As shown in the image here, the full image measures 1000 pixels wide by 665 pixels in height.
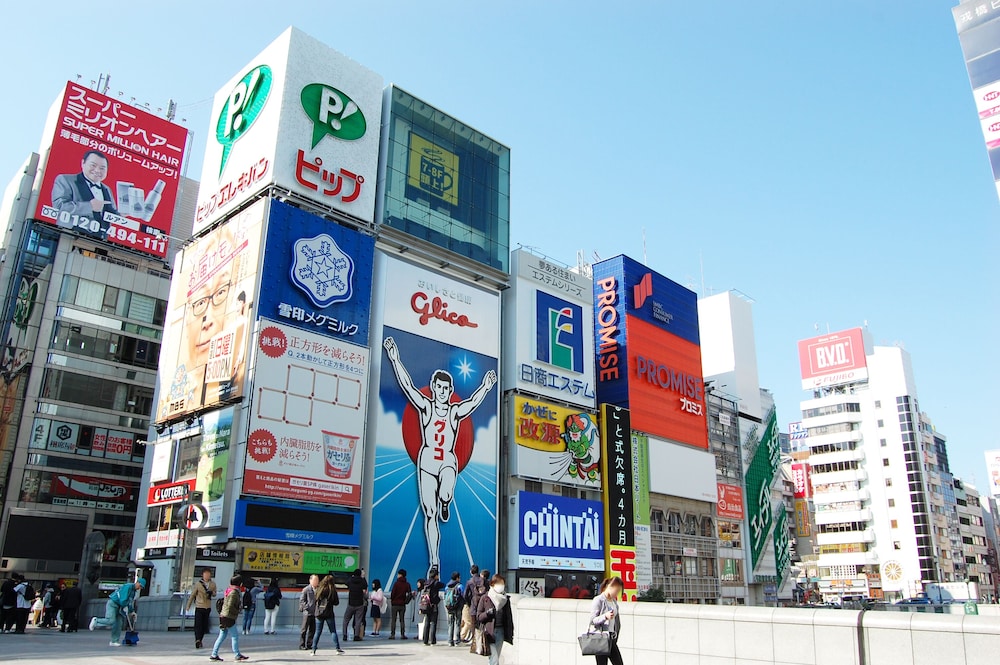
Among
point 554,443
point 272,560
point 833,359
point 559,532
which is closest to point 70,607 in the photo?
point 272,560

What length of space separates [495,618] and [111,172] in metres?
51.0

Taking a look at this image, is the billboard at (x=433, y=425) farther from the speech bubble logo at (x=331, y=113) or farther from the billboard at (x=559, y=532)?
the speech bubble logo at (x=331, y=113)

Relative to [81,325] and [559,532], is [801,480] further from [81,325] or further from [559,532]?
[81,325]

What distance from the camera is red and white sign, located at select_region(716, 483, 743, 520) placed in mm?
68562

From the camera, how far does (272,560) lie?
112 feet

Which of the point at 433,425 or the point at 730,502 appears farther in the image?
the point at 730,502

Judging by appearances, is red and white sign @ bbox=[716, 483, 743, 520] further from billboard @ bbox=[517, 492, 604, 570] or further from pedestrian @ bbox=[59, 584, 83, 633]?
pedestrian @ bbox=[59, 584, 83, 633]

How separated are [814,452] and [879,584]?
16678 mm

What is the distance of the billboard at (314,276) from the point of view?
37.4 m

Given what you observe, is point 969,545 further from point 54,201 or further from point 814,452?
point 54,201

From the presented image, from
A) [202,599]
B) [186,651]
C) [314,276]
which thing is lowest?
[186,651]

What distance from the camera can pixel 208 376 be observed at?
38031 mm

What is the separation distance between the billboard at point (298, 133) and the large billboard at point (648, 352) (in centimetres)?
2342

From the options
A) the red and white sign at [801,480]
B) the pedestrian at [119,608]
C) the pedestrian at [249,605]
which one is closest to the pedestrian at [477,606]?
the pedestrian at [249,605]
